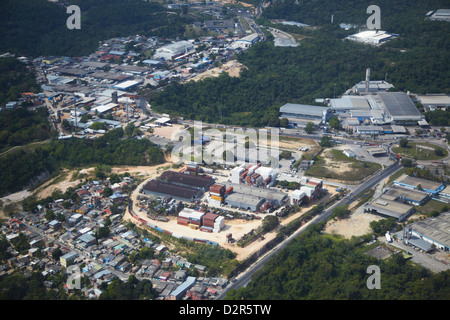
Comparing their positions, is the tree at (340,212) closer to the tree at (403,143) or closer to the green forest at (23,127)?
the tree at (403,143)

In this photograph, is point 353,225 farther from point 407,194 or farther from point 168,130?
point 168,130

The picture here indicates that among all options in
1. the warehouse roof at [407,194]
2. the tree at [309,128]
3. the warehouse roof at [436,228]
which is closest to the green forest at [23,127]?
the tree at [309,128]

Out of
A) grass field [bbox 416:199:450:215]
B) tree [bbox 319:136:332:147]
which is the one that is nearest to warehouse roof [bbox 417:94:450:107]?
tree [bbox 319:136:332:147]

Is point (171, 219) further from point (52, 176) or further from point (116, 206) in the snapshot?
point (52, 176)

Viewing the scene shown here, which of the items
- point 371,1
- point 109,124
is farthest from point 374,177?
point 371,1

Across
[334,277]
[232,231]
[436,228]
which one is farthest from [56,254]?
[436,228]

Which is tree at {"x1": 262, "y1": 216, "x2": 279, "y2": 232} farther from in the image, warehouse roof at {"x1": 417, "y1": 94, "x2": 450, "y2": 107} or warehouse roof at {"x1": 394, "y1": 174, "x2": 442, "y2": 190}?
warehouse roof at {"x1": 417, "y1": 94, "x2": 450, "y2": 107}

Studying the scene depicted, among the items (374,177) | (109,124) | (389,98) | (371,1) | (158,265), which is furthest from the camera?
(371,1)
